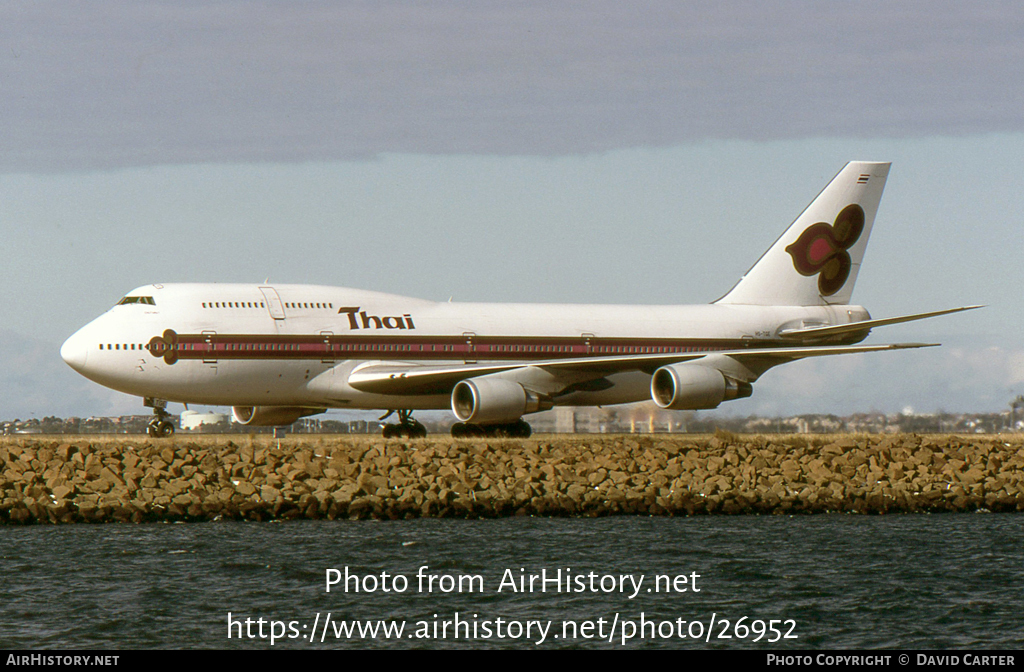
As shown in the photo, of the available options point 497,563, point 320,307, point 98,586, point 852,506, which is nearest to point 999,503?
point 852,506

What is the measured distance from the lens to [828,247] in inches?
1687

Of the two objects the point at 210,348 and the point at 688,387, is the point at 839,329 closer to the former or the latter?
the point at 688,387

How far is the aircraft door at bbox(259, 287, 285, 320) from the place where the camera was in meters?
34.3

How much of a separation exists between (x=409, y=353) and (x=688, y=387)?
25.2 feet

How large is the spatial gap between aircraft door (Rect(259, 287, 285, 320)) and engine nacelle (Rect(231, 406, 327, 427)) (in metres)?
4.04

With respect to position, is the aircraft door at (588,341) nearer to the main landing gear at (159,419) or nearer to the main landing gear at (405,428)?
the main landing gear at (405,428)

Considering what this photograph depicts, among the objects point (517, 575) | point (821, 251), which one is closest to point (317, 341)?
point (517, 575)

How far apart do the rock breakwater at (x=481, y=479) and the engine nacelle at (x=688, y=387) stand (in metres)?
2.50

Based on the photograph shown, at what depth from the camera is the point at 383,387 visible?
3456 centimetres

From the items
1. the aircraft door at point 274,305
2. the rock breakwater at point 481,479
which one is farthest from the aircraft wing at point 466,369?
the rock breakwater at point 481,479

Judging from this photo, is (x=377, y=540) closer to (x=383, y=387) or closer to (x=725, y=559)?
(x=725, y=559)

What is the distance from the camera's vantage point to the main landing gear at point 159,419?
1340 inches

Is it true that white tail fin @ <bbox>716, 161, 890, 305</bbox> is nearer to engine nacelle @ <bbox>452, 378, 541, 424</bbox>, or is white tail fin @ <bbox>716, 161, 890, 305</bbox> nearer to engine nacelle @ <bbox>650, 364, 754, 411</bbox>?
engine nacelle @ <bbox>650, 364, 754, 411</bbox>
